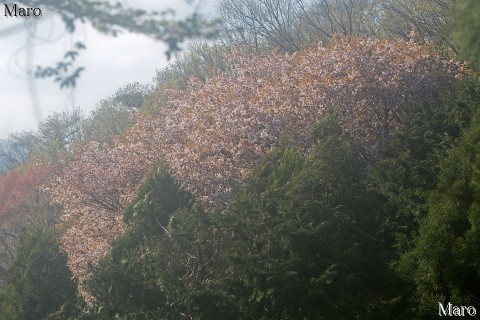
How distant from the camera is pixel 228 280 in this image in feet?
55.3

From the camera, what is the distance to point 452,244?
51.8 ft

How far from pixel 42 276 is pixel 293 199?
14.3 m

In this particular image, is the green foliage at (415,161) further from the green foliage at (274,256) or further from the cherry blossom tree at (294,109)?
the cherry blossom tree at (294,109)

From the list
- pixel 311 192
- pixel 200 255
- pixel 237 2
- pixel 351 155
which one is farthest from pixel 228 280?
pixel 237 2

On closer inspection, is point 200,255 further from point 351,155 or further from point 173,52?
point 173,52

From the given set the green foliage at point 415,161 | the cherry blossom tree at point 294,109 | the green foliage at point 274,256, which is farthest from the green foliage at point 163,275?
the green foliage at point 415,161

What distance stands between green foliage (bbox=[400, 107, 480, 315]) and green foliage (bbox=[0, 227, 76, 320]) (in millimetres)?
14733

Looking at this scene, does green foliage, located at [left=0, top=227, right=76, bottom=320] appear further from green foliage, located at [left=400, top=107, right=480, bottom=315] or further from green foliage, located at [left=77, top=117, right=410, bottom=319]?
green foliage, located at [left=400, top=107, right=480, bottom=315]

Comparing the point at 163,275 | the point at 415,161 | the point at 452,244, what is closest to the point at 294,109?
the point at 415,161

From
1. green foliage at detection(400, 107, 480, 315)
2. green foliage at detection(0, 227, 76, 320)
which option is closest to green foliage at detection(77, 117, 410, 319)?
green foliage at detection(400, 107, 480, 315)

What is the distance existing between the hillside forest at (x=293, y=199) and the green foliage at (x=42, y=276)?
8 cm

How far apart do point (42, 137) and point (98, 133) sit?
8221 millimetres

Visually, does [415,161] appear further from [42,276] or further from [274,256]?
[42,276]

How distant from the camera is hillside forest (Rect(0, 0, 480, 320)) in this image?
1611 cm
